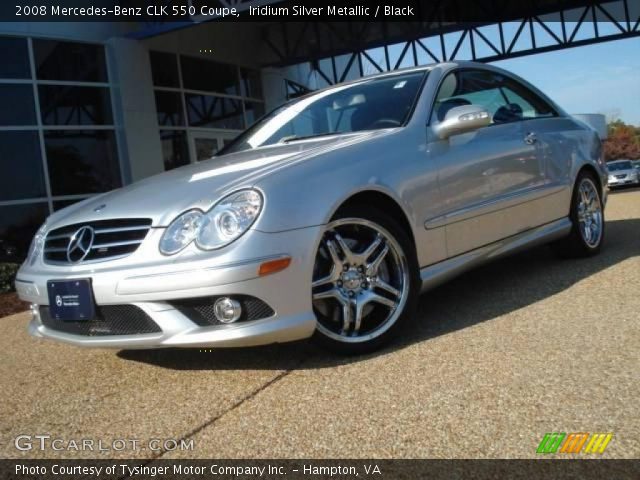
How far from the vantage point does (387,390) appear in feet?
7.76

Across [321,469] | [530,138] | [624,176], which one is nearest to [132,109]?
[530,138]

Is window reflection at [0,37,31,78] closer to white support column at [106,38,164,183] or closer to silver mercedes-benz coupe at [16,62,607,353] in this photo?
white support column at [106,38,164,183]

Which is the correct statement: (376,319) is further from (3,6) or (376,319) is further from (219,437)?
(3,6)

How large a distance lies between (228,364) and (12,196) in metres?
8.25

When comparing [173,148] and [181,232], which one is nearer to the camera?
[181,232]

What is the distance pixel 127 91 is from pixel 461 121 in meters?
9.23

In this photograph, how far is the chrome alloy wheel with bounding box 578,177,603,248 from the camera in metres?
4.66

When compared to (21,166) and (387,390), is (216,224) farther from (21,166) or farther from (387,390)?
(21,166)

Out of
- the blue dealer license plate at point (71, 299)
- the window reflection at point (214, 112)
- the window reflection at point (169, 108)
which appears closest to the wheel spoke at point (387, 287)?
the blue dealer license plate at point (71, 299)

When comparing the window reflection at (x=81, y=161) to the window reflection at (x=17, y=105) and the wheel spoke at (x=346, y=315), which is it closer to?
the window reflection at (x=17, y=105)

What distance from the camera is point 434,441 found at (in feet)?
6.35

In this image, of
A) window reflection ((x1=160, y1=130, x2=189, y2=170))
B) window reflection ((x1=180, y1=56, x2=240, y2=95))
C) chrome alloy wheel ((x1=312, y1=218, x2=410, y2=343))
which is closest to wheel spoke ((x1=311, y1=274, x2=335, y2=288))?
chrome alloy wheel ((x1=312, y1=218, x2=410, y2=343))

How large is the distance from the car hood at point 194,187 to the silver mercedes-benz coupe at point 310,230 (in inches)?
0.5

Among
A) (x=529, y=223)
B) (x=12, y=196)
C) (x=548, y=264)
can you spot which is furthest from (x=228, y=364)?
(x=12, y=196)
